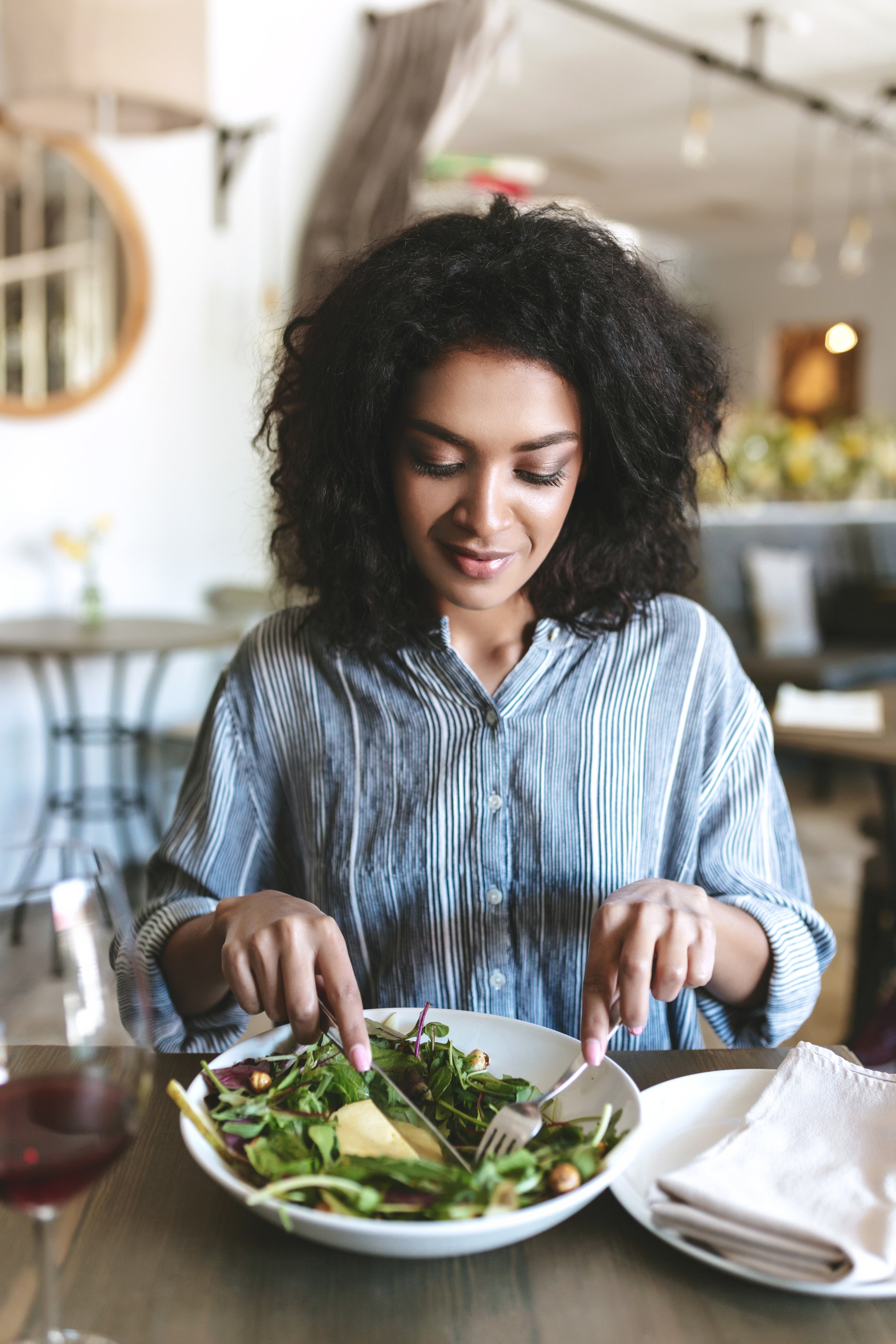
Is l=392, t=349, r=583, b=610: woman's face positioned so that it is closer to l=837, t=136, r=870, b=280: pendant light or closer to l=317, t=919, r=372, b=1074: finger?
l=317, t=919, r=372, b=1074: finger

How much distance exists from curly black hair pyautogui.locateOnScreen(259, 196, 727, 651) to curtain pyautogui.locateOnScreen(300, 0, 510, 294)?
9.33 feet

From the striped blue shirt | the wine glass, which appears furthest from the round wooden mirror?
the wine glass

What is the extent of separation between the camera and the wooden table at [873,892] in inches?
90.4

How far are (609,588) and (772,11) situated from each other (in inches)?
232

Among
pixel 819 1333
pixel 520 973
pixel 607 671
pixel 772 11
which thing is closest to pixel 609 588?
pixel 607 671

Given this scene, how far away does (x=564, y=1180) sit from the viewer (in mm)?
611

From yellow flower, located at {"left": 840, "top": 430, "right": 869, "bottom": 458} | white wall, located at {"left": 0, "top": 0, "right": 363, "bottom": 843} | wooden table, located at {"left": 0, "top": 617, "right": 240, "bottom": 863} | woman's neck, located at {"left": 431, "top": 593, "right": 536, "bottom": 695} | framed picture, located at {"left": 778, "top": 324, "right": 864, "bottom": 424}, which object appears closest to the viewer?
woman's neck, located at {"left": 431, "top": 593, "right": 536, "bottom": 695}

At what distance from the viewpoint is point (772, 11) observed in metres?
5.86

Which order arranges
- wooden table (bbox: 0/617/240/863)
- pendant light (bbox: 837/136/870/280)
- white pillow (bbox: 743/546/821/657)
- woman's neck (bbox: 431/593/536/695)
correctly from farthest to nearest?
pendant light (bbox: 837/136/870/280), white pillow (bbox: 743/546/821/657), wooden table (bbox: 0/617/240/863), woman's neck (bbox: 431/593/536/695)

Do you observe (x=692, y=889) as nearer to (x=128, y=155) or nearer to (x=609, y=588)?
(x=609, y=588)

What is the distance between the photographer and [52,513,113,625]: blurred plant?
3561 millimetres

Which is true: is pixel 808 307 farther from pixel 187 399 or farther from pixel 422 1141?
pixel 422 1141

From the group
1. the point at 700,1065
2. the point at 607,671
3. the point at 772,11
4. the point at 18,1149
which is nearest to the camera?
the point at 18,1149

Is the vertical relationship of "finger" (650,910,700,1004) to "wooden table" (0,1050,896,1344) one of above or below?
above
